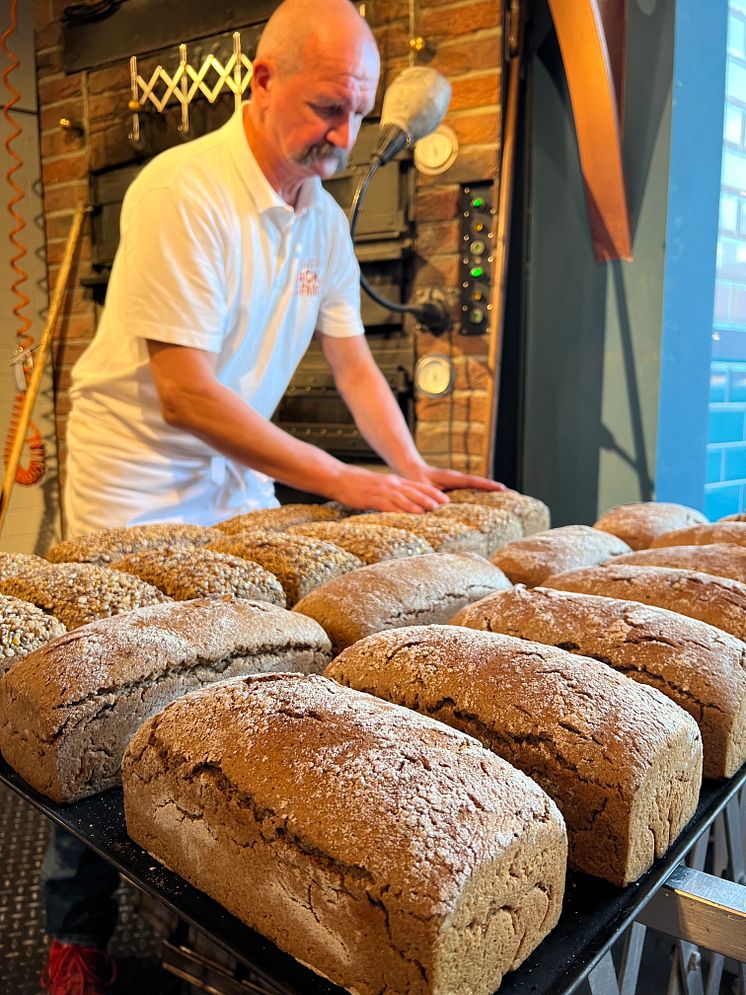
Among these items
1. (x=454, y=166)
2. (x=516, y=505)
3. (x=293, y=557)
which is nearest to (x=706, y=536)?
(x=516, y=505)

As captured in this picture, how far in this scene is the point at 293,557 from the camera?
1.10 meters

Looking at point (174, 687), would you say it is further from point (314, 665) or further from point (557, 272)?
point (557, 272)

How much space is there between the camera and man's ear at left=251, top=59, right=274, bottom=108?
1753 millimetres

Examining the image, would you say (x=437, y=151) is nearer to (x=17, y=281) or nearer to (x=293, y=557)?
(x=293, y=557)

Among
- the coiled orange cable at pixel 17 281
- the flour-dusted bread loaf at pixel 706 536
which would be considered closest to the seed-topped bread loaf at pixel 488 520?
the flour-dusted bread loaf at pixel 706 536

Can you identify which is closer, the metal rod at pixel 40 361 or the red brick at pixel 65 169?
the metal rod at pixel 40 361

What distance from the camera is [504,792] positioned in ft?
1.62

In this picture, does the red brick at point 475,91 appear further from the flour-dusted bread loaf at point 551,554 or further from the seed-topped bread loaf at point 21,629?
the seed-topped bread loaf at point 21,629

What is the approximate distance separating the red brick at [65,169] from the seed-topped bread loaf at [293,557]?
3.26 m

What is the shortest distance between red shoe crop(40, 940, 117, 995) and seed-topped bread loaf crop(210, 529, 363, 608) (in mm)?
757

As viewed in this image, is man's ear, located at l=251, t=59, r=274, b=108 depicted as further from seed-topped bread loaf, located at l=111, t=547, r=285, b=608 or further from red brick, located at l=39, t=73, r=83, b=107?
red brick, located at l=39, t=73, r=83, b=107

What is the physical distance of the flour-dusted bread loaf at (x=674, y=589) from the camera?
85cm

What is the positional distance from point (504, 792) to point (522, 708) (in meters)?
0.12

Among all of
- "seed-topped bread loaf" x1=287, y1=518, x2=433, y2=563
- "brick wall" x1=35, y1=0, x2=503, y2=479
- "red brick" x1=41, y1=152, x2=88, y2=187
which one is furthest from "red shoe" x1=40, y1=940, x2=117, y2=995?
"red brick" x1=41, y1=152, x2=88, y2=187
